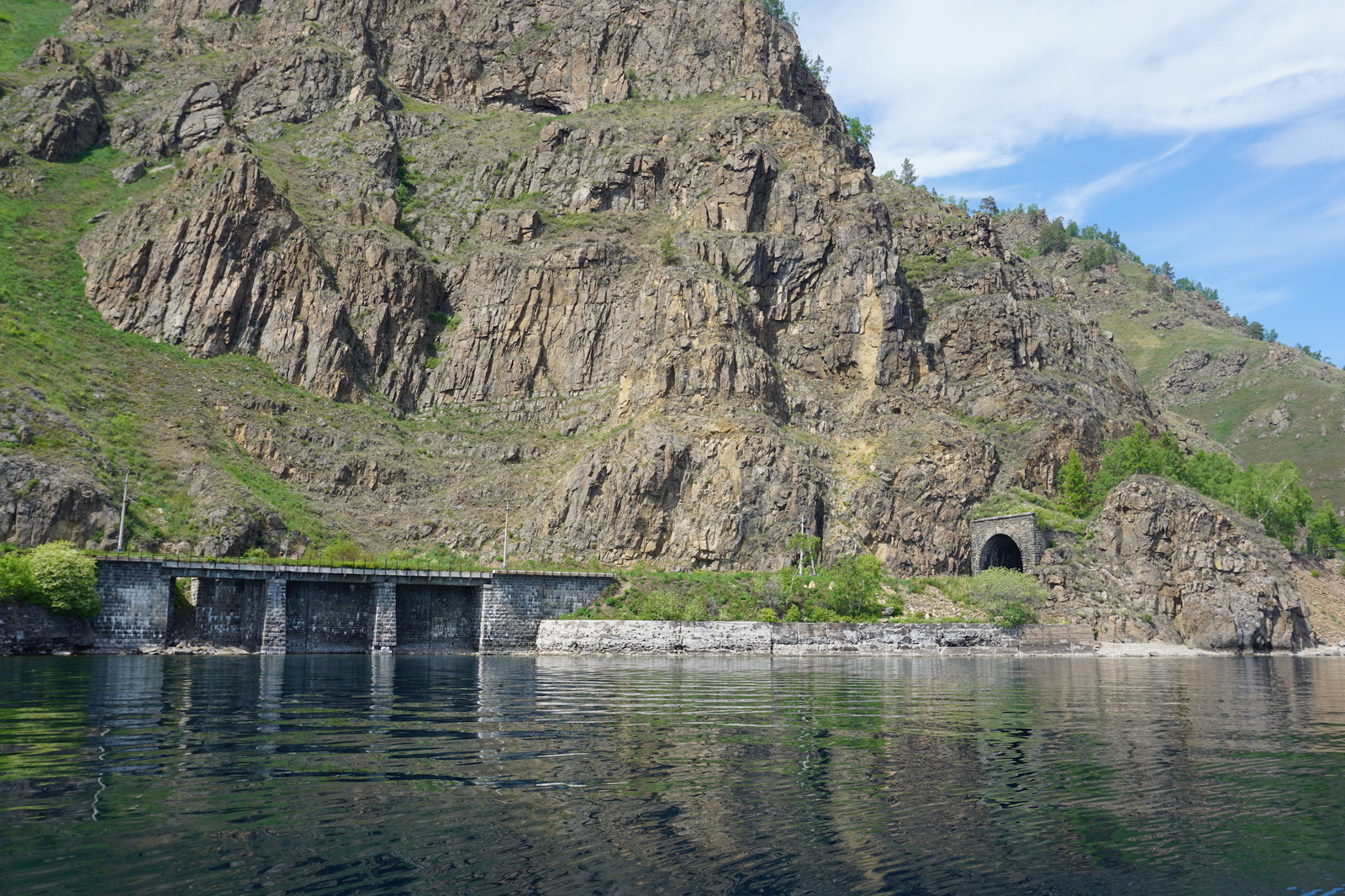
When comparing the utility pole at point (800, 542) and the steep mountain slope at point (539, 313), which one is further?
the steep mountain slope at point (539, 313)

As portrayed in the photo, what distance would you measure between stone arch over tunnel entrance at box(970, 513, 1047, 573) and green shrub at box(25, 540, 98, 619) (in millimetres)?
85283

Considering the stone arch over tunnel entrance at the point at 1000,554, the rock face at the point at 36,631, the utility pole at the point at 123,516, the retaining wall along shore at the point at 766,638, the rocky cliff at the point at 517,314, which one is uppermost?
the rocky cliff at the point at 517,314

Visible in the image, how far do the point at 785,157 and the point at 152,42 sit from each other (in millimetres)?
111492

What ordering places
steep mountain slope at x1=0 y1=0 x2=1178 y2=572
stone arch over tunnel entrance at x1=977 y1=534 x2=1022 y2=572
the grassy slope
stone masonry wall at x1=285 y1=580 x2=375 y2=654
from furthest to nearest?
1. stone arch over tunnel entrance at x1=977 y1=534 x2=1022 y2=572
2. steep mountain slope at x1=0 y1=0 x2=1178 y2=572
3. the grassy slope
4. stone masonry wall at x1=285 y1=580 x2=375 y2=654

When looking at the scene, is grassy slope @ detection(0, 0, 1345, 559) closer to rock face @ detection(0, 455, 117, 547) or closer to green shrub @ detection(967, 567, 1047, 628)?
rock face @ detection(0, 455, 117, 547)

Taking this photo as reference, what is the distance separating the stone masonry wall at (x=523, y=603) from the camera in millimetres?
77188

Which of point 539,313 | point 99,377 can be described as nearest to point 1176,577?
point 539,313

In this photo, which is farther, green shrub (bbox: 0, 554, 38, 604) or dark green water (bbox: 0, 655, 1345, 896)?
green shrub (bbox: 0, 554, 38, 604)

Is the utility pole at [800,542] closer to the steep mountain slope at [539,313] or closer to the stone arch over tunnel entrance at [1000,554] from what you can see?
the steep mountain slope at [539,313]

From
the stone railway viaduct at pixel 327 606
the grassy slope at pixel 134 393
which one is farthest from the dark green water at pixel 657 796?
the grassy slope at pixel 134 393

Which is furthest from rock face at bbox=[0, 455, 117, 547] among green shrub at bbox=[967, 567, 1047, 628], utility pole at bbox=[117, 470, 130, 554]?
green shrub at bbox=[967, 567, 1047, 628]

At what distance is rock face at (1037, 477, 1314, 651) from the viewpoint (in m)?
90.6

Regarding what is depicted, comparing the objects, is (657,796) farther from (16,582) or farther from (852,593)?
(852,593)

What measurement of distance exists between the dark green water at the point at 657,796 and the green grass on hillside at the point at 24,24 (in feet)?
519
